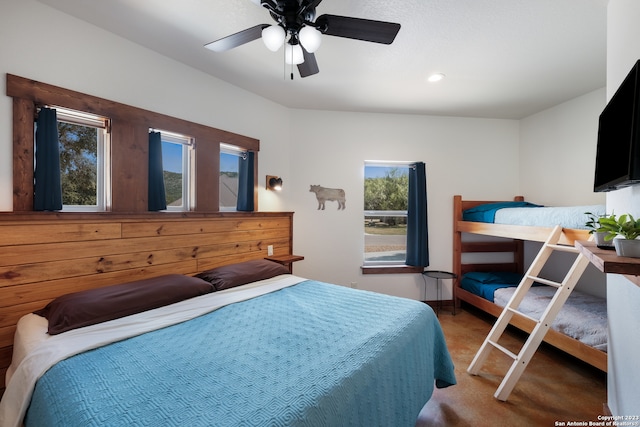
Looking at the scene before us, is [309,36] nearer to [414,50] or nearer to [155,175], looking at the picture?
[414,50]

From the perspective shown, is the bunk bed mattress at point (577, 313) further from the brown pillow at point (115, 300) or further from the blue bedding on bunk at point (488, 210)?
the brown pillow at point (115, 300)

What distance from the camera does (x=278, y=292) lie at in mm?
2283

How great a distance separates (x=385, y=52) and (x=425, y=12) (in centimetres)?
50

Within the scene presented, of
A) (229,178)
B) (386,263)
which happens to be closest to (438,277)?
(386,263)

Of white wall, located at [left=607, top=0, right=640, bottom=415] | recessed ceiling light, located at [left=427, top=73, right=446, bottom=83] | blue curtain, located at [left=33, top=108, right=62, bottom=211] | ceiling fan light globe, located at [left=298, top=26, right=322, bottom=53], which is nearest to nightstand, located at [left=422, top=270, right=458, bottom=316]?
white wall, located at [left=607, top=0, right=640, bottom=415]

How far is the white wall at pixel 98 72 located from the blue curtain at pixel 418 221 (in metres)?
2.21

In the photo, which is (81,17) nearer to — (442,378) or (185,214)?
(185,214)

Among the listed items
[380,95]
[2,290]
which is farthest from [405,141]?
[2,290]

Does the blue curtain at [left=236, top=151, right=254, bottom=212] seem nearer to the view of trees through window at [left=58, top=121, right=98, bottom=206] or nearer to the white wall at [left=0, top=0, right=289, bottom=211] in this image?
the white wall at [left=0, top=0, right=289, bottom=211]

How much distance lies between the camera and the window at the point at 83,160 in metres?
1.94

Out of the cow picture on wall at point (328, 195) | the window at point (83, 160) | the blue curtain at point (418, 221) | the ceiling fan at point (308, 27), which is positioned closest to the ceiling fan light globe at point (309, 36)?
the ceiling fan at point (308, 27)

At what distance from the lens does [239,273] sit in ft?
8.07

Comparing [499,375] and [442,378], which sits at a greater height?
[442,378]

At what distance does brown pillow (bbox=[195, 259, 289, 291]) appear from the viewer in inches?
92.2
